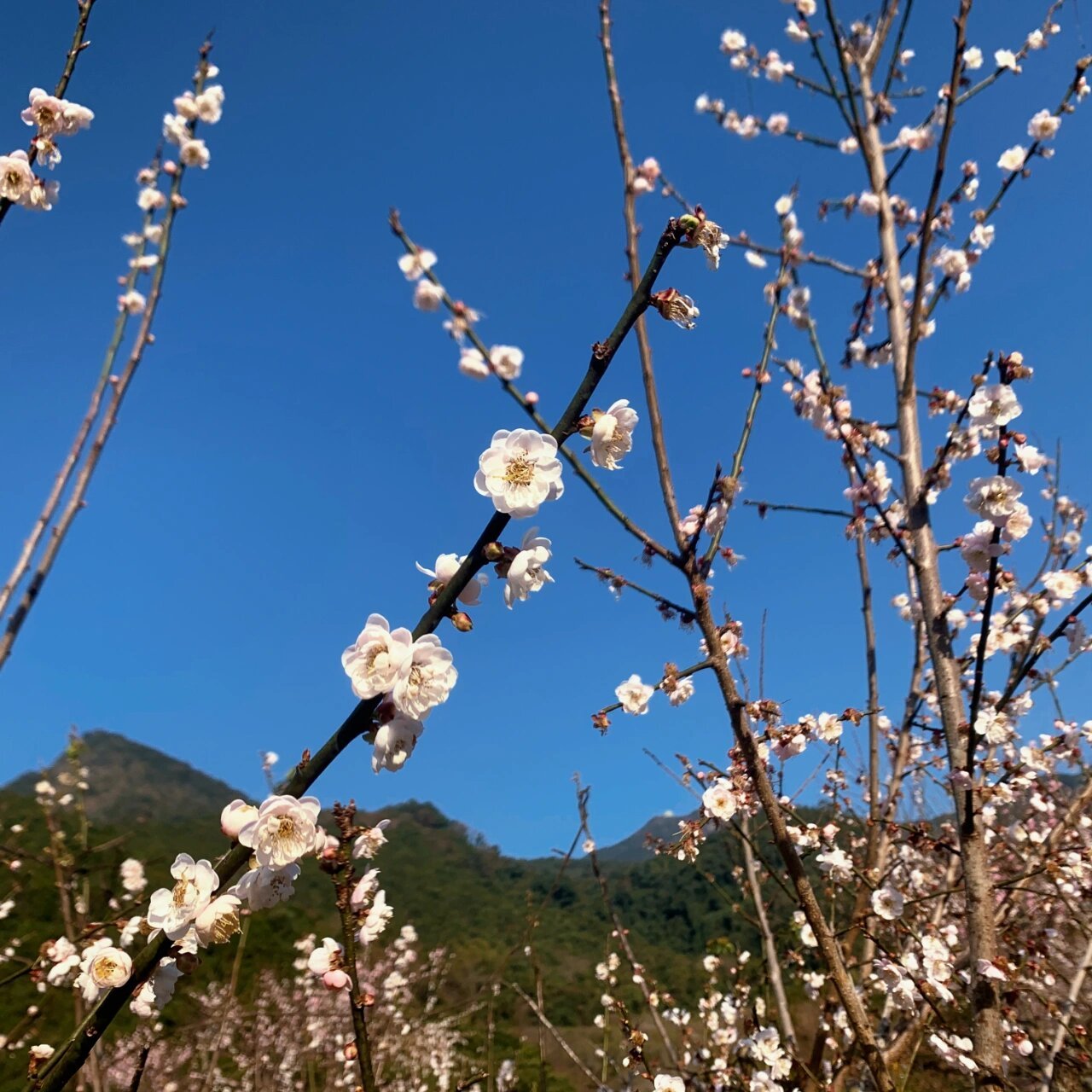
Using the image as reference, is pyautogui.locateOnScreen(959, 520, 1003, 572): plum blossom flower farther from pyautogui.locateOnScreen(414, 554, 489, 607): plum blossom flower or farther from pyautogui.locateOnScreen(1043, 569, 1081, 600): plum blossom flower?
pyautogui.locateOnScreen(414, 554, 489, 607): plum blossom flower

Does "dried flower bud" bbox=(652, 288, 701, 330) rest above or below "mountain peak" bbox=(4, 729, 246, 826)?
below

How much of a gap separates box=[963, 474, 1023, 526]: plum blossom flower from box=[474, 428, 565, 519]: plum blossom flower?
5.04ft

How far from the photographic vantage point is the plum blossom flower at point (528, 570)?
3.70 ft

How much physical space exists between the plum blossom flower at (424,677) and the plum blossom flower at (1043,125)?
15.3 feet

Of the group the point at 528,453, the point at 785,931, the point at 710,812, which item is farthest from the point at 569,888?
the point at 528,453

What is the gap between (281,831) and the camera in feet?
3.44

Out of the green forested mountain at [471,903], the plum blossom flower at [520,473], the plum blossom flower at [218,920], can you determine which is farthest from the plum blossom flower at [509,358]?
the green forested mountain at [471,903]

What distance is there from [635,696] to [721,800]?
62cm

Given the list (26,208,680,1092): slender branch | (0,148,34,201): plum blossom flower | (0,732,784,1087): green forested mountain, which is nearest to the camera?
(26,208,680,1092): slender branch

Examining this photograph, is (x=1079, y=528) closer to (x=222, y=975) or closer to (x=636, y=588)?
(x=636, y=588)

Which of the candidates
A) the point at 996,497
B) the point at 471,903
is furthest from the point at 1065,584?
the point at 471,903

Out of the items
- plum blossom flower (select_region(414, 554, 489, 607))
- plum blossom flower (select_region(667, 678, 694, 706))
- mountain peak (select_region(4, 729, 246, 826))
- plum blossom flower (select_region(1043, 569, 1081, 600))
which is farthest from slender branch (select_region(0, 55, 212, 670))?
mountain peak (select_region(4, 729, 246, 826))

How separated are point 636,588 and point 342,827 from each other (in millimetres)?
1244

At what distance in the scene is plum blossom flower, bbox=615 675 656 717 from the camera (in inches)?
117
